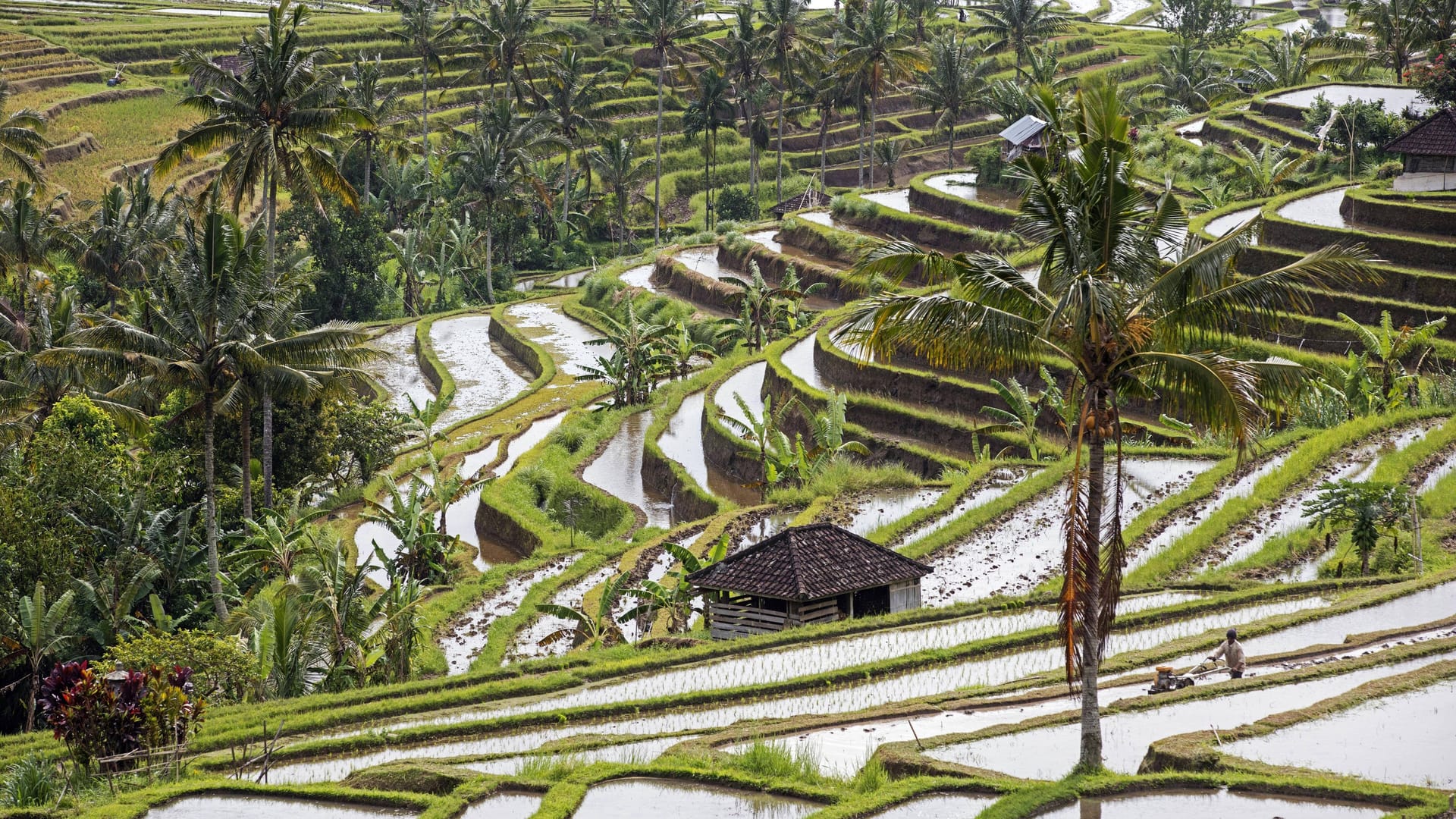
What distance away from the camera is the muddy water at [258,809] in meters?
15.2

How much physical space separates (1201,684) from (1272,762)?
3.18 metres

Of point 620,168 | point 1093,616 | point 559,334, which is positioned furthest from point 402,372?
point 1093,616

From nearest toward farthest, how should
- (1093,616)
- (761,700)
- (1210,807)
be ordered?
(1210,807), (1093,616), (761,700)

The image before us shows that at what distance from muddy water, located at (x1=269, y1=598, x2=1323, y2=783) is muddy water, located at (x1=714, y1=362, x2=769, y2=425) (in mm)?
15873

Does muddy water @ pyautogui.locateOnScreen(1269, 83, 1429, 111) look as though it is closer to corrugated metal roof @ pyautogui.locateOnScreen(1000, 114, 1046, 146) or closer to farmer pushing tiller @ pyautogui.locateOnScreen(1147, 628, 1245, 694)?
corrugated metal roof @ pyautogui.locateOnScreen(1000, 114, 1046, 146)

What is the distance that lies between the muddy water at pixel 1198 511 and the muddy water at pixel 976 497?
3.56 metres

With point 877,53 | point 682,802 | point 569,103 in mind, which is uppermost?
point 877,53

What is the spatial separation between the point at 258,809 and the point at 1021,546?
14.1 metres

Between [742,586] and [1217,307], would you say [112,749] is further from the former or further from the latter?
[1217,307]

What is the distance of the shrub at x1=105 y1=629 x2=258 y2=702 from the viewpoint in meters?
21.8

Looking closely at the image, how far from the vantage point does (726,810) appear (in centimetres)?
1449

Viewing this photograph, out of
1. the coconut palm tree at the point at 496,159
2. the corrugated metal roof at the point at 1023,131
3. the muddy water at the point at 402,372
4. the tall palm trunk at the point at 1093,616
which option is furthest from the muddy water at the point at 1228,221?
the coconut palm tree at the point at 496,159

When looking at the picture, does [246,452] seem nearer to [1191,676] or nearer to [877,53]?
[1191,676]

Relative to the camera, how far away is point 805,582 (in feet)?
71.4
